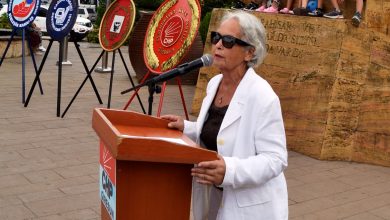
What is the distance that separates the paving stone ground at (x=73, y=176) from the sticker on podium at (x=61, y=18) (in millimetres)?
1140

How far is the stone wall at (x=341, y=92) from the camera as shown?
5637 millimetres

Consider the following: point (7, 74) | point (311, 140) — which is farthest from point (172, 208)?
point (7, 74)

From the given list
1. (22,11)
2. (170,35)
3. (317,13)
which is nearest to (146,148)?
(170,35)

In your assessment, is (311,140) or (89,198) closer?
(89,198)

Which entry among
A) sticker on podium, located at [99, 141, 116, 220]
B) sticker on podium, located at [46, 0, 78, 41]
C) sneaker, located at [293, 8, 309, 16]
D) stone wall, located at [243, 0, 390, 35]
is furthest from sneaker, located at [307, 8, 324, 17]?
sticker on podium, located at [99, 141, 116, 220]

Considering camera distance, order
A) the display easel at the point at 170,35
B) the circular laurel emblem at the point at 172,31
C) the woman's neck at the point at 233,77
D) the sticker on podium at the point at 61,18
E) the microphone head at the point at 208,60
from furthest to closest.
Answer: the sticker on podium at the point at 61,18
the circular laurel emblem at the point at 172,31
the display easel at the point at 170,35
the microphone head at the point at 208,60
the woman's neck at the point at 233,77

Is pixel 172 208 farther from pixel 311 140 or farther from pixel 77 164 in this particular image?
pixel 311 140

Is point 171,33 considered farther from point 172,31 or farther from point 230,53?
point 230,53

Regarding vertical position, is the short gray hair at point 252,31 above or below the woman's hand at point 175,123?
above

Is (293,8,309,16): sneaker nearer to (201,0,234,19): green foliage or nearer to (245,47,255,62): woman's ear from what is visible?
(245,47,255,62): woman's ear

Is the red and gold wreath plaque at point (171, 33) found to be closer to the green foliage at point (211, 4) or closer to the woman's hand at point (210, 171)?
the woman's hand at point (210, 171)

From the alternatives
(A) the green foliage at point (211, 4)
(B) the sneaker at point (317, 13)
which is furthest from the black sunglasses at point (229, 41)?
(A) the green foliage at point (211, 4)

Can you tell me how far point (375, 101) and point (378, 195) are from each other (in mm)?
1347

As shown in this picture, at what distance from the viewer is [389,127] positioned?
5.75 metres
